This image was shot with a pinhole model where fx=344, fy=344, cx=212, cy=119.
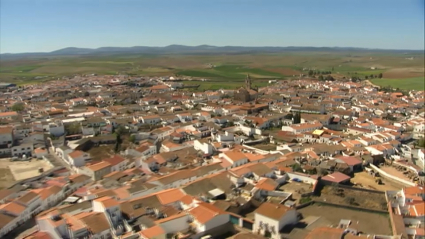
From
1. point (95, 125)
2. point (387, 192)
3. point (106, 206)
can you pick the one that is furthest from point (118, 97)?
point (387, 192)

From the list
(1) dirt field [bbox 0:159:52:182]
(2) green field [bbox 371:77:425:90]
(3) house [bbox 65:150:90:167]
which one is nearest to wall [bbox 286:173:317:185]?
(3) house [bbox 65:150:90:167]

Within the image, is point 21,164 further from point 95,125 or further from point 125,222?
point 125,222

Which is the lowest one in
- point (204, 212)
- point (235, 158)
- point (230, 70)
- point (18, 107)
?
point (204, 212)

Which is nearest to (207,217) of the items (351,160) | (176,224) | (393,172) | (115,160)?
(176,224)

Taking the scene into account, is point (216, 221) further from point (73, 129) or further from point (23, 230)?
point (73, 129)

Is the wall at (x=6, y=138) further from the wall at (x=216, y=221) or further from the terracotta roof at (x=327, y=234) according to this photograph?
the terracotta roof at (x=327, y=234)

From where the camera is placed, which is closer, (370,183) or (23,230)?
(23,230)

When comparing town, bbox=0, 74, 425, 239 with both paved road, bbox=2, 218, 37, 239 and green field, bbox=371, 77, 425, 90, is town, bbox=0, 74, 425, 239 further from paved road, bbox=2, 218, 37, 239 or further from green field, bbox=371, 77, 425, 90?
green field, bbox=371, 77, 425, 90
